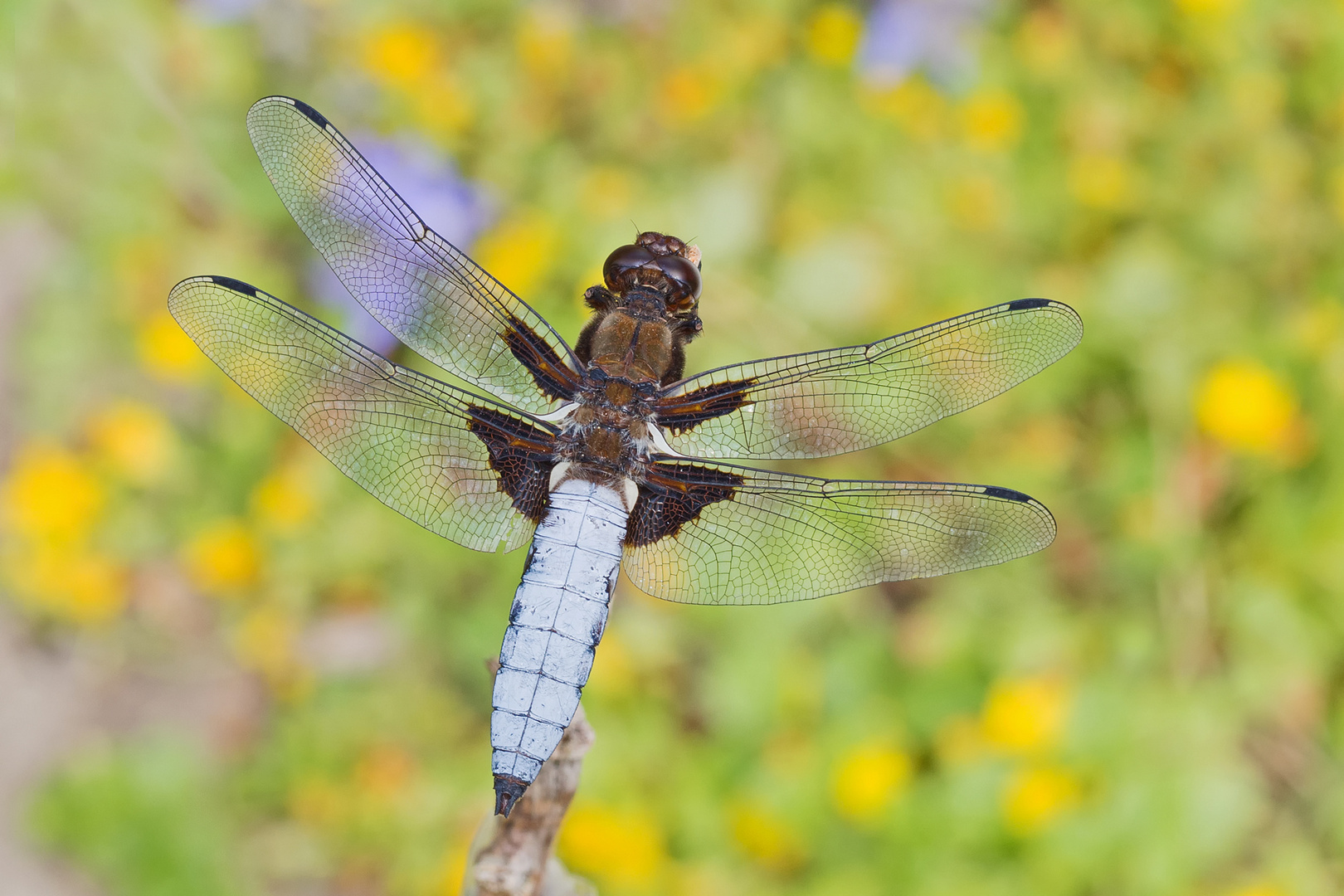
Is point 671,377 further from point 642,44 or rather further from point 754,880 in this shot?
point 642,44

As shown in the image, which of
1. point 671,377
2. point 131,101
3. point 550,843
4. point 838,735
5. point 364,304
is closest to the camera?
point 550,843

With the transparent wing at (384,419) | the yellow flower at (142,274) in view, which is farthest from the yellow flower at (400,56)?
the transparent wing at (384,419)

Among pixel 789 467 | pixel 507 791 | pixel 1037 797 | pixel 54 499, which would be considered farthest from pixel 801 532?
pixel 54 499

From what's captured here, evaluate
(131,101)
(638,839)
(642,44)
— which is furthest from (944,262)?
(131,101)

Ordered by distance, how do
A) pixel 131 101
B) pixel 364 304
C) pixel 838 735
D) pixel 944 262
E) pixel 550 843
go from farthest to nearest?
1. pixel 131 101
2. pixel 944 262
3. pixel 838 735
4. pixel 364 304
5. pixel 550 843

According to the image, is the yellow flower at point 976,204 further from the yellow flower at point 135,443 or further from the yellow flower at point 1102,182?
the yellow flower at point 135,443

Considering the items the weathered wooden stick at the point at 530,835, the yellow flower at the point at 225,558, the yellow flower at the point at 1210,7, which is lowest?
the weathered wooden stick at the point at 530,835
